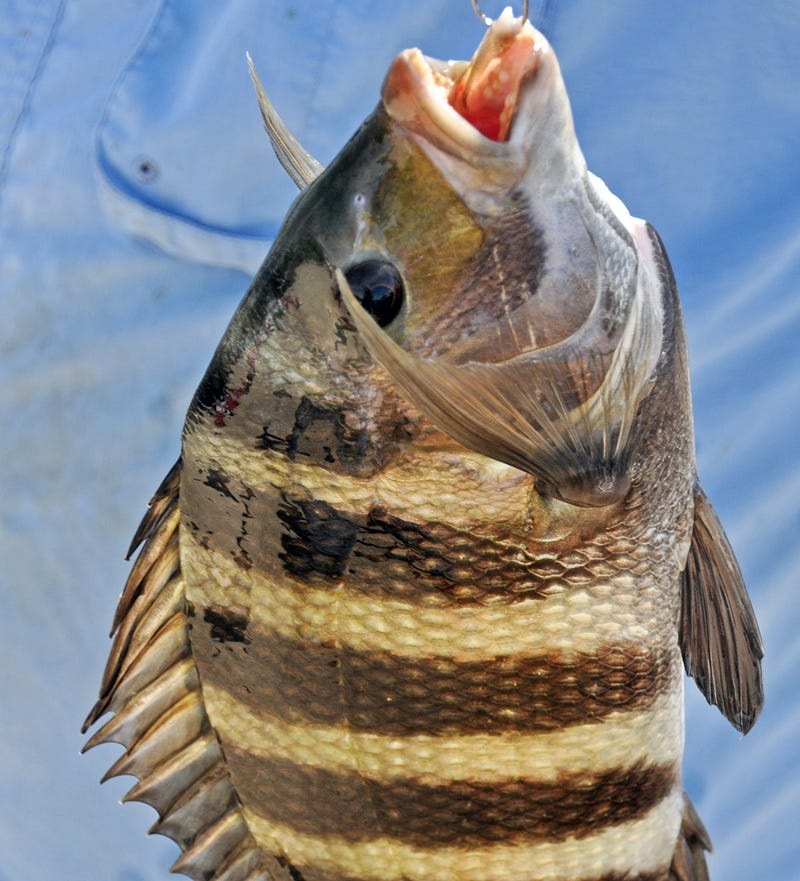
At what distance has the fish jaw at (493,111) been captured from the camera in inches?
26.8

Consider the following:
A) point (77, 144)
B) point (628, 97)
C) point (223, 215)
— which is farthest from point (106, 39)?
point (628, 97)

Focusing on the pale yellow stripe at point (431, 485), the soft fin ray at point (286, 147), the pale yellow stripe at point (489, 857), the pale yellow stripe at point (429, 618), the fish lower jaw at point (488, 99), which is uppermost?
the soft fin ray at point (286, 147)

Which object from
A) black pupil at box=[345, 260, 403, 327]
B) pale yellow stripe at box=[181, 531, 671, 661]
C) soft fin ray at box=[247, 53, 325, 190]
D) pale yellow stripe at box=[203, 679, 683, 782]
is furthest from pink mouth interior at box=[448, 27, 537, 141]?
pale yellow stripe at box=[203, 679, 683, 782]

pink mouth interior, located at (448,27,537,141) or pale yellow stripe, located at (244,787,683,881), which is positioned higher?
pink mouth interior, located at (448,27,537,141)

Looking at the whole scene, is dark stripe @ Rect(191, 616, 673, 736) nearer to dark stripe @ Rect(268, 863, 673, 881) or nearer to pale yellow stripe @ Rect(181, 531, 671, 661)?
pale yellow stripe @ Rect(181, 531, 671, 661)

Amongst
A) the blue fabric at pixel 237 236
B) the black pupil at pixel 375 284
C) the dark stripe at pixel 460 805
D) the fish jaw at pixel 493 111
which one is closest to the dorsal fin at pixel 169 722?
the dark stripe at pixel 460 805

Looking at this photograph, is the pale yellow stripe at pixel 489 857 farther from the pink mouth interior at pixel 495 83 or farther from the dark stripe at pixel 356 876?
the pink mouth interior at pixel 495 83

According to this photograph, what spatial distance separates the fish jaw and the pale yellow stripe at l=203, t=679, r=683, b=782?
0.43 meters

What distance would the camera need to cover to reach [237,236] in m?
1.51

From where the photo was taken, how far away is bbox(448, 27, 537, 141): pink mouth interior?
677mm

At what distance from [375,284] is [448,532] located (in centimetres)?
20

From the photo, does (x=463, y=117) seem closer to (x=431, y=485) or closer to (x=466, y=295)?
(x=466, y=295)

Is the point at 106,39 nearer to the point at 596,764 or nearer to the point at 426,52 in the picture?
the point at 426,52

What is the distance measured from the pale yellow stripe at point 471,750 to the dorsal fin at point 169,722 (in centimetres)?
11
